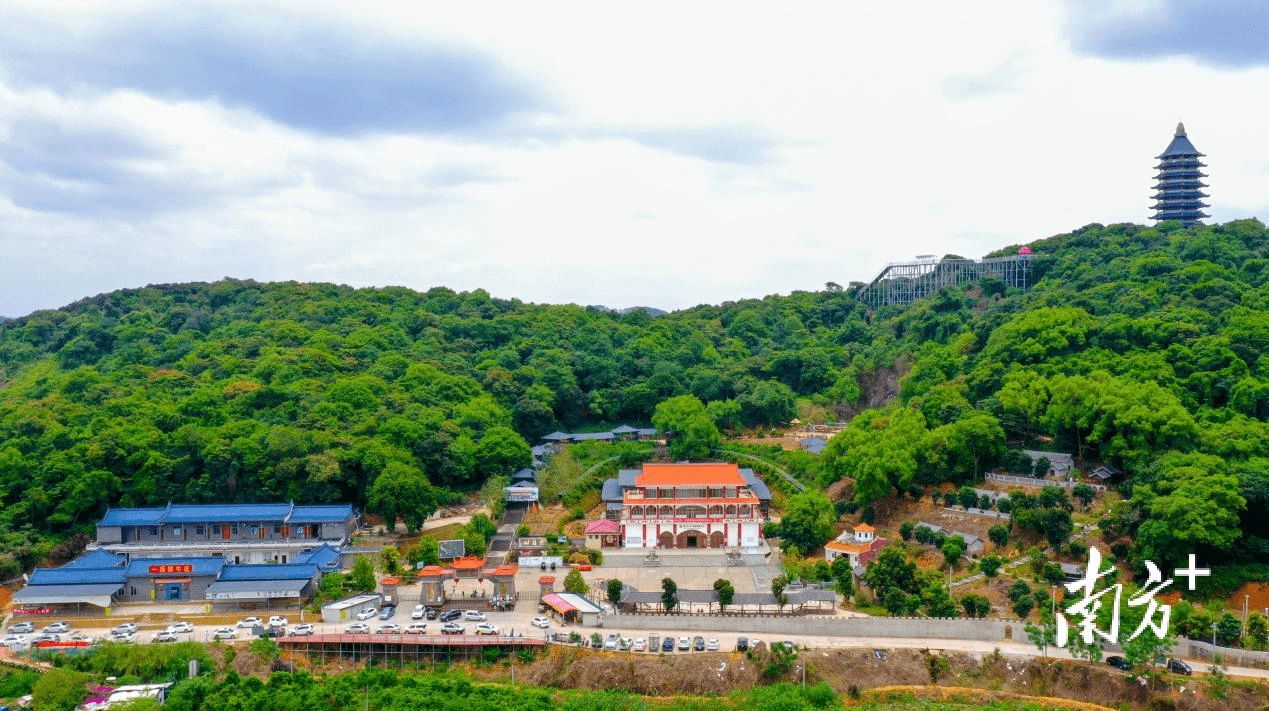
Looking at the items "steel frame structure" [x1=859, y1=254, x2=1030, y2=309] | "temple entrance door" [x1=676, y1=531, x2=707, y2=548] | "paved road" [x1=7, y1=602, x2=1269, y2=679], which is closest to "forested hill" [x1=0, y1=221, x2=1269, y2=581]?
"steel frame structure" [x1=859, y1=254, x2=1030, y2=309]

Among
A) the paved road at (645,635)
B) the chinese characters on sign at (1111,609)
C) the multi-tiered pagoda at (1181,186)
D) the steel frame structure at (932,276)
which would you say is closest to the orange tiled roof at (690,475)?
the paved road at (645,635)

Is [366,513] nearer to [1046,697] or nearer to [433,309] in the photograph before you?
[1046,697]

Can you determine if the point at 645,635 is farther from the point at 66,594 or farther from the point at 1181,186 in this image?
the point at 1181,186

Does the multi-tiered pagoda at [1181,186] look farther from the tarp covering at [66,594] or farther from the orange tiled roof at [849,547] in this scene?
the tarp covering at [66,594]

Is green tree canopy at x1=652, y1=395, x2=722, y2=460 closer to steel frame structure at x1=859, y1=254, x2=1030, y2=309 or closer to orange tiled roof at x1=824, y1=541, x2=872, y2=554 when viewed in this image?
orange tiled roof at x1=824, y1=541, x2=872, y2=554

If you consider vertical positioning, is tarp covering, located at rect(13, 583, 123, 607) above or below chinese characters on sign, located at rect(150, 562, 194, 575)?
below

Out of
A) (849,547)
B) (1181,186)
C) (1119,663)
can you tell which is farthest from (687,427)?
(1181,186)
